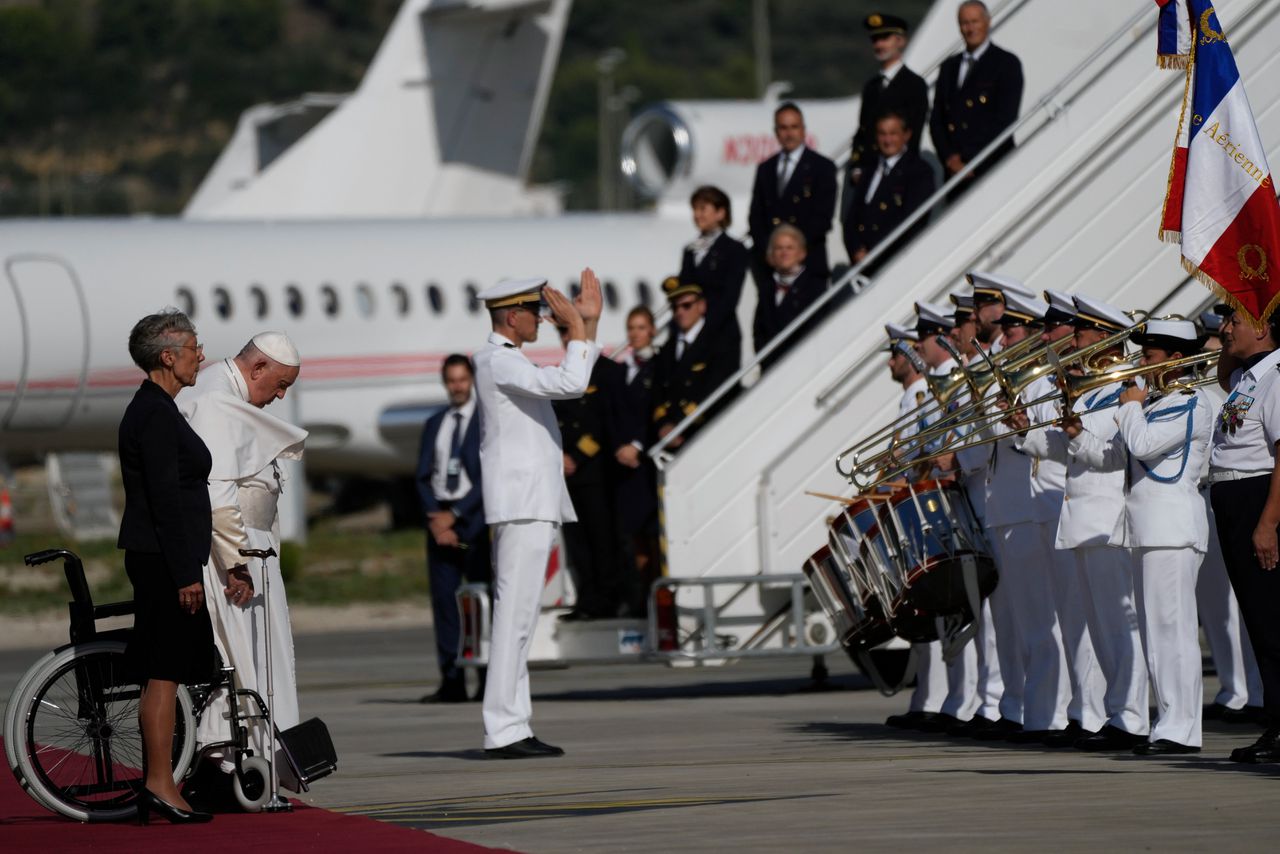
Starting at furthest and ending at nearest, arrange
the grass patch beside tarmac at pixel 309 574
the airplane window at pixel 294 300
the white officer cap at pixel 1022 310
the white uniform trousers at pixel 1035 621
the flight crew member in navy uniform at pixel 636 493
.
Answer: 1. the airplane window at pixel 294 300
2. the grass patch beside tarmac at pixel 309 574
3. the flight crew member in navy uniform at pixel 636 493
4. the white uniform trousers at pixel 1035 621
5. the white officer cap at pixel 1022 310

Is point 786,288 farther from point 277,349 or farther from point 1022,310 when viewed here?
point 277,349

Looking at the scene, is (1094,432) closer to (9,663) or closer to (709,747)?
(709,747)

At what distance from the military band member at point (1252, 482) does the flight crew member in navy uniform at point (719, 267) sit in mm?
4646

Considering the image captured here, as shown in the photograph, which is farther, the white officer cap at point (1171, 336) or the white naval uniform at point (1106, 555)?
the white naval uniform at point (1106, 555)

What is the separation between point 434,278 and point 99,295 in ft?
14.6

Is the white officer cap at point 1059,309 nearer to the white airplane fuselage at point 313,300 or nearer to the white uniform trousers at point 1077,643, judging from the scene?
the white uniform trousers at point 1077,643

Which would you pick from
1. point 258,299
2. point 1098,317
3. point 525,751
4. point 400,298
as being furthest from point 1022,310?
point 400,298

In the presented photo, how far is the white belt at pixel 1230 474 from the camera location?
9312mm

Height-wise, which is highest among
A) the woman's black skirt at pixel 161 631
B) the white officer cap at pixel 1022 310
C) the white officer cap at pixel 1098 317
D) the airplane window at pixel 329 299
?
the airplane window at pixel 329 299

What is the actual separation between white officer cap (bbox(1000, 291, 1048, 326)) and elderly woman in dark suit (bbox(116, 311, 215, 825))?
3766 mm

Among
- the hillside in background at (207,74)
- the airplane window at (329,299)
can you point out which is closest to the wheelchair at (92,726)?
the airplane window at (329,299)

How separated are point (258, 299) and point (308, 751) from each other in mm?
17110

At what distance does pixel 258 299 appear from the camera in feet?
83.4

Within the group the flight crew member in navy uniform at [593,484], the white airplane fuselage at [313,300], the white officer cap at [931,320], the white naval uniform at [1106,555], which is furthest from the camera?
the white airplane fuselage at [313,300]
